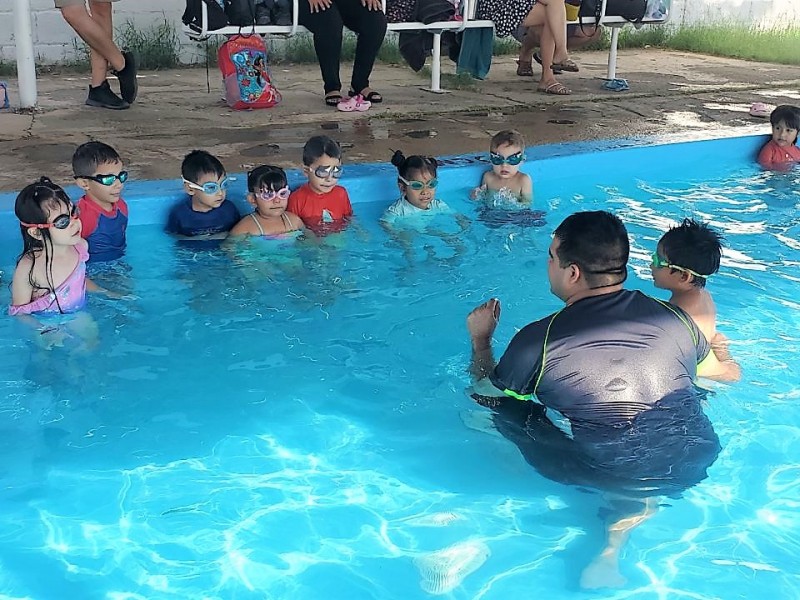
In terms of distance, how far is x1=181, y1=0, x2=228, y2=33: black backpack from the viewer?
701 cm

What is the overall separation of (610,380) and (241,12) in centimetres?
526

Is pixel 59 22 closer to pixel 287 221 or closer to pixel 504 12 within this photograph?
pixel 504 12

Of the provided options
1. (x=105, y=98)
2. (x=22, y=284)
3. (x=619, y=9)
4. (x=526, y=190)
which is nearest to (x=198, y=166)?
(x=22, y=284)

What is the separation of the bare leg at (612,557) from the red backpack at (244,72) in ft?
17.6

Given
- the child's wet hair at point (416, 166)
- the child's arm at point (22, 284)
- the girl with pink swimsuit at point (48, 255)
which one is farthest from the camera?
the child's wet hair at point (416, 166)

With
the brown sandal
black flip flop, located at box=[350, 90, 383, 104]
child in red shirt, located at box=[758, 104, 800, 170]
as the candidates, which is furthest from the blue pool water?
the brown sandal

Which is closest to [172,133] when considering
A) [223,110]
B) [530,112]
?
[223,110]

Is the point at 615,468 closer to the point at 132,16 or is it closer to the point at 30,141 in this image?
the point at 30,141

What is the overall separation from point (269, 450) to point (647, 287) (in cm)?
229

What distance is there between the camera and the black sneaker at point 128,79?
23.0 feet

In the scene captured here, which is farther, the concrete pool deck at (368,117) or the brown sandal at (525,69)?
the brown sandal at (525,69)

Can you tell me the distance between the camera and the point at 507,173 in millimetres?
5711

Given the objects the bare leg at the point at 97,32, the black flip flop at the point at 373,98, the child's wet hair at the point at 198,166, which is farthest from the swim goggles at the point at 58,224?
the black flip flop at the point at 373,98

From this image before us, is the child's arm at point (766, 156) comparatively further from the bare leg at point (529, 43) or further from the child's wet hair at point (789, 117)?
the bare leg at point (529, 43)
